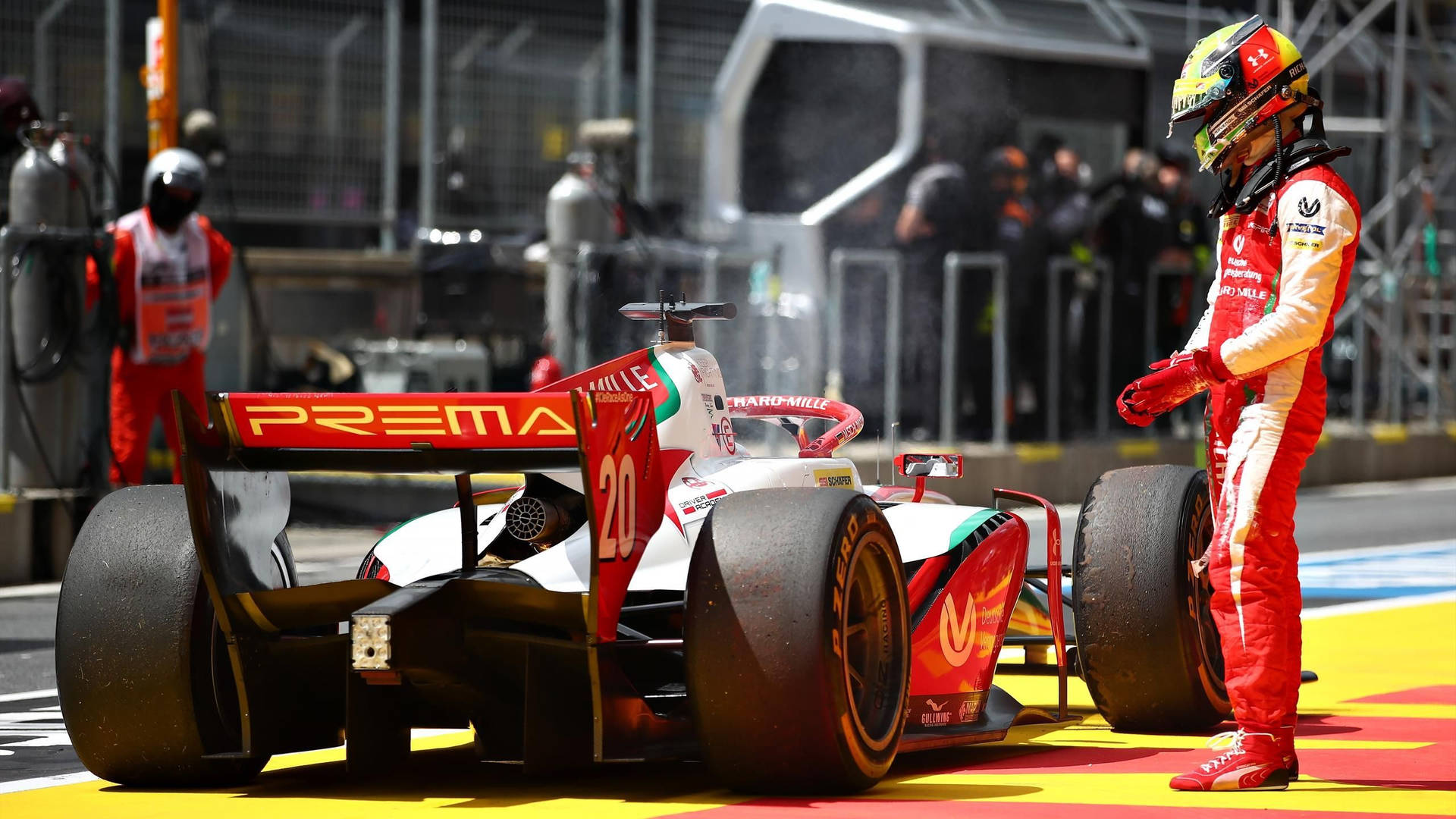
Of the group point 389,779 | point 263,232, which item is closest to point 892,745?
point 389,779

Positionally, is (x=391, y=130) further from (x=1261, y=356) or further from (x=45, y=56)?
(x=1261, y=356)

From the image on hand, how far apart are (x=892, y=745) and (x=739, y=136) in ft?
46.5

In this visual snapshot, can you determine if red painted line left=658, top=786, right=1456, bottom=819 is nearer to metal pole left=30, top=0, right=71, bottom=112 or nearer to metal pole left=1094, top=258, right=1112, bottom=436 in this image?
metal pole left=30, top=0, right=71, bottom=112

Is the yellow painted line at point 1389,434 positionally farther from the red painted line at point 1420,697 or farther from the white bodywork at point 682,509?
the white bodywork at point 682,509

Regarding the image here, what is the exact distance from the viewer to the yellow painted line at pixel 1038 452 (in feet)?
55.6

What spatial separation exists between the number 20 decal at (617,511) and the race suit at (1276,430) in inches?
59.8

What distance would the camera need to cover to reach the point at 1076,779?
235 inches

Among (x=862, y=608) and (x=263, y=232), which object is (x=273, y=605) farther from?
(x=263, y=232)

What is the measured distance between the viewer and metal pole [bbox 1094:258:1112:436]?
17.6 metres

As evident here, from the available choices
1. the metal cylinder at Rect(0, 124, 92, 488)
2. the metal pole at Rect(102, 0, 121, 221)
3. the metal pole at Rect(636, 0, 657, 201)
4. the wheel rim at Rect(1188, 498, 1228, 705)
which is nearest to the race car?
the wheel rim at Rect(1188, 498, 1228, 705)

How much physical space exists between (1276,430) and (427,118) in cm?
1327

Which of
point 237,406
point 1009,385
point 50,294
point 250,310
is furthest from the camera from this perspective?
point 1009,385

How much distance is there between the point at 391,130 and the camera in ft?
59.4

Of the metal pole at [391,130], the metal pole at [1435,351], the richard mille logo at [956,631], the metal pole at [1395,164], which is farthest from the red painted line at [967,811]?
the metal pole at [1435,351]
